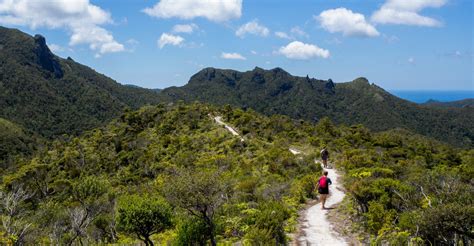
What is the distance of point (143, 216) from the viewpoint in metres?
11.9

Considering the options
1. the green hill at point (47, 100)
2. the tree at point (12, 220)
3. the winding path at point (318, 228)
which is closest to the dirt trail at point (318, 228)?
the winding path at point (318, 228)

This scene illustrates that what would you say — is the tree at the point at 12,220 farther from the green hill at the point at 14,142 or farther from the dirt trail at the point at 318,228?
the green hill at the point at 14,142

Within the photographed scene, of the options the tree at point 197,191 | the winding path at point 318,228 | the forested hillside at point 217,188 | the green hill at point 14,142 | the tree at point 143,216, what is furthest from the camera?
the green hill at point 14,142

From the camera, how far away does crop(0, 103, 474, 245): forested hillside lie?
34.4 ft

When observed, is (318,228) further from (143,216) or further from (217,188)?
(143,216)

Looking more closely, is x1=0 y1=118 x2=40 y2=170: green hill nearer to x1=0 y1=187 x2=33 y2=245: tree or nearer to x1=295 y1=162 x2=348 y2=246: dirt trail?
x1=0 y1=187 x2=33 y2=245: tree

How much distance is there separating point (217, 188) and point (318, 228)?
15.8 feet

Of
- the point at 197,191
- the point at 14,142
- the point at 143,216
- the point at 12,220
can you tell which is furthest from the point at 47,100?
the point at 197,191

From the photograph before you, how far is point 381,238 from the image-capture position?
11164 millimetres

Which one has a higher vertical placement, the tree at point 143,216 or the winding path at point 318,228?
the tree at point 143,216

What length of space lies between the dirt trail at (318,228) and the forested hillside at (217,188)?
0.60 meters

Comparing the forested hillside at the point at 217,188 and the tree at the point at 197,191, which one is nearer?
the tree at the point at 197,191

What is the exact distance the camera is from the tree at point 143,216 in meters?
11.9

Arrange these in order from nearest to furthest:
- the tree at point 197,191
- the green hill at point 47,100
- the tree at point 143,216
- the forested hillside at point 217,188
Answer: the tree at point 197,191 < the forested hillside at point 217,188 < the tree at point 143,216 < the green hill at point 47,100
